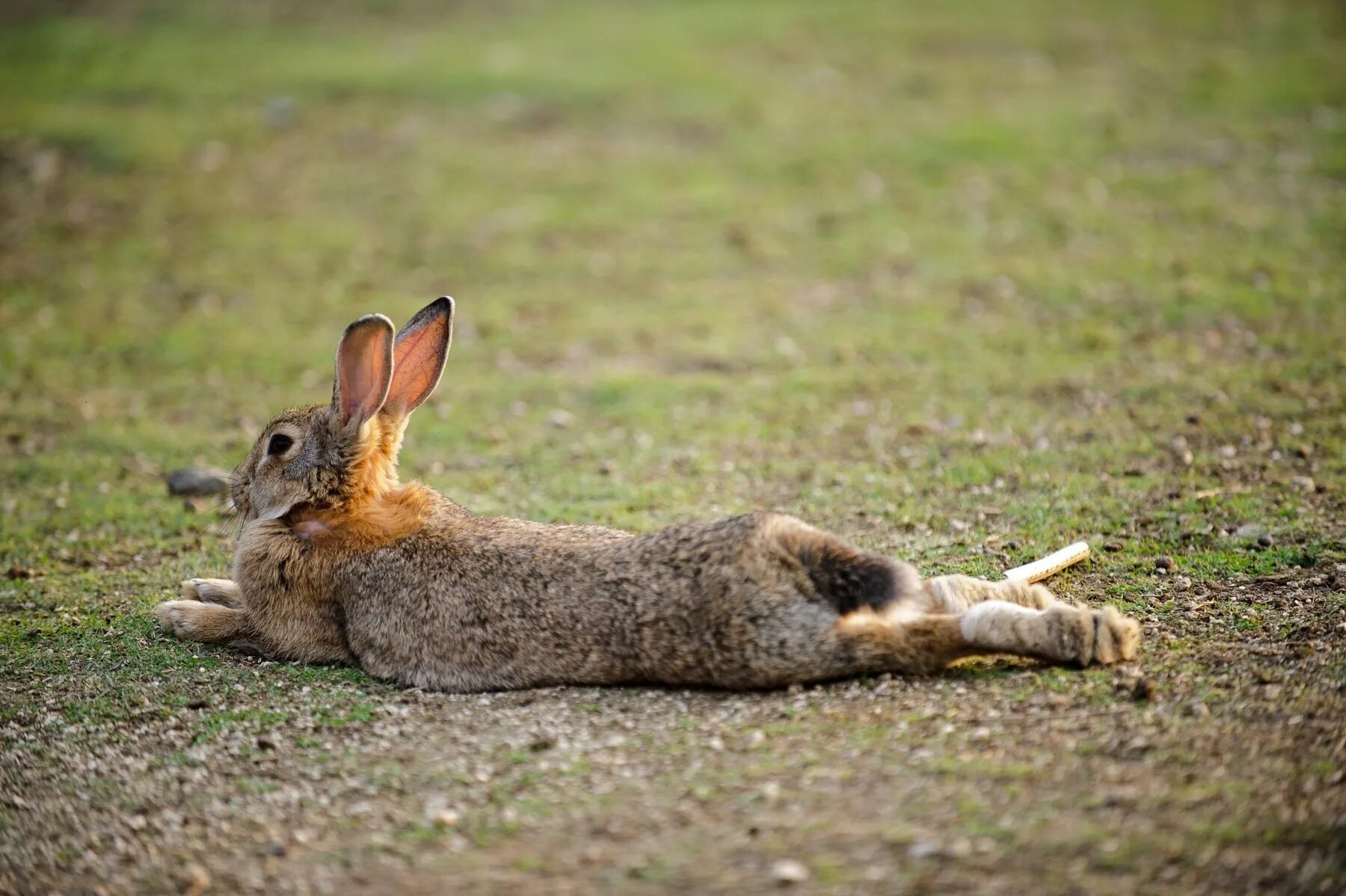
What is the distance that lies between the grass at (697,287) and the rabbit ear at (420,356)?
153cm

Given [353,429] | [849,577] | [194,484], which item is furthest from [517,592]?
[194,484]

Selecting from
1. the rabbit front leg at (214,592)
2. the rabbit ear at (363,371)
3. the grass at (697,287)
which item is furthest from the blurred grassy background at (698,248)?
the rabbit ear at (363,371)

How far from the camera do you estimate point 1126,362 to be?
33.2 ft

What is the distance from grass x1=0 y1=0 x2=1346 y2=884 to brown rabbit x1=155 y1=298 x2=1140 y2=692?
23 centimetres

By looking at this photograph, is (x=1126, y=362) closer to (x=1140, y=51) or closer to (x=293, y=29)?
(x=1140, y=51)

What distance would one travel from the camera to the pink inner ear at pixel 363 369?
6.10m

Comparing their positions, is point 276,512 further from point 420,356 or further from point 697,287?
point 697,287

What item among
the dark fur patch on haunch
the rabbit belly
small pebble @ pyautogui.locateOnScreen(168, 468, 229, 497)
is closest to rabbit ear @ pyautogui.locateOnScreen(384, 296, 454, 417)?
the rabbit belly

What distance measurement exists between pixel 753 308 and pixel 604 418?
9.06ft

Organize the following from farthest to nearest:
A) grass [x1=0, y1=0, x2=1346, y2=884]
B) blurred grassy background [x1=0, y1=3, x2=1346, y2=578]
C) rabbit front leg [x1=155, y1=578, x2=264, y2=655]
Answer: blurred grassy background [x1=0, y1=3, x2=1346, y2=578]
grass [x1=0, y1=0, x2=1346, y2=884]
rabbit front leg [x1=155, y1=578, x2=264, y2=655]

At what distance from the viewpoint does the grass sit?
6.89 m

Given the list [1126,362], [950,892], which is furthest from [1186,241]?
[950,892]

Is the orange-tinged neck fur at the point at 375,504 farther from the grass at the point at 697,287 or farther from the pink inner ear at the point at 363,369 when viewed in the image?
the grass at the point at 697,287

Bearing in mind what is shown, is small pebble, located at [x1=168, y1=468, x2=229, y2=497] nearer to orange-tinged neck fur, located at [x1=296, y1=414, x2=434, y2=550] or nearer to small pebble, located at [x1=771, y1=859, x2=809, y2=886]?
orange-tinged neck fur, located at [x1=296, y1=414, x2=434, y2=550]
